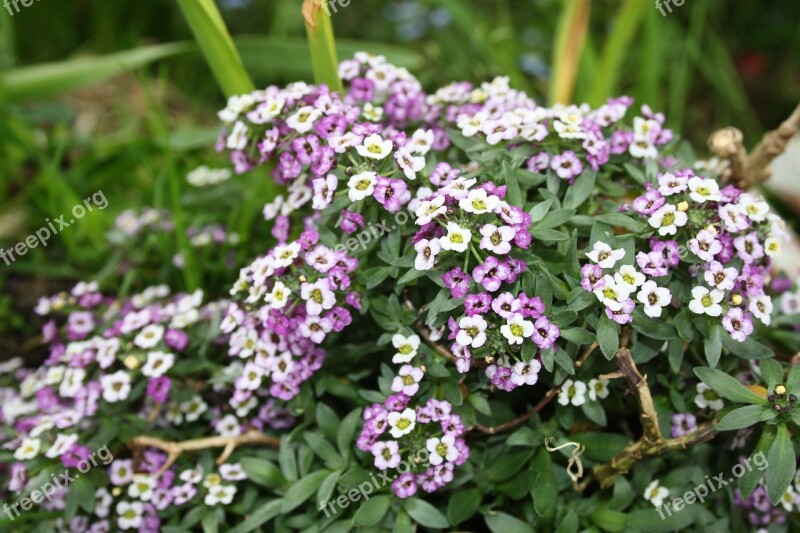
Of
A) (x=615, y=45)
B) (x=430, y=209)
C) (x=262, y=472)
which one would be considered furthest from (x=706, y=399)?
(x=615, y=45)

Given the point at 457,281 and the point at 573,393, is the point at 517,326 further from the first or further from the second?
the point at 573,393

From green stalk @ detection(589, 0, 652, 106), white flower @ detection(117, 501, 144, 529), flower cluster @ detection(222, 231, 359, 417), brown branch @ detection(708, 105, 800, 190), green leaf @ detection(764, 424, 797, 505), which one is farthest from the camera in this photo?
green stalk @ detection(589, 0, 652, 106)

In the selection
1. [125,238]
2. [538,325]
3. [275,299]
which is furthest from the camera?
[125,238]

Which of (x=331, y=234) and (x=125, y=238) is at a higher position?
(x=331, y=234)

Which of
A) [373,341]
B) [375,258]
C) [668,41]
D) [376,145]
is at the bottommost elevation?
[668,41]

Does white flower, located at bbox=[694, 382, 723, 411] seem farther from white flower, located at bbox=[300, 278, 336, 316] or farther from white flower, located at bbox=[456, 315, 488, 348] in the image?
white flower, located at bbox=[300, 278, 336, 316]

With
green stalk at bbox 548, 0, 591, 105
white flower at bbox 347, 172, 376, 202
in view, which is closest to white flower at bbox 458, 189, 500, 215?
white flower at bbox 347, 172, 376, 202

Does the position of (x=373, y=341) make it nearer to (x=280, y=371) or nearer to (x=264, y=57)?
(x=280, y=371)

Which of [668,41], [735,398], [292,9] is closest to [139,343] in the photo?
[735,398]
